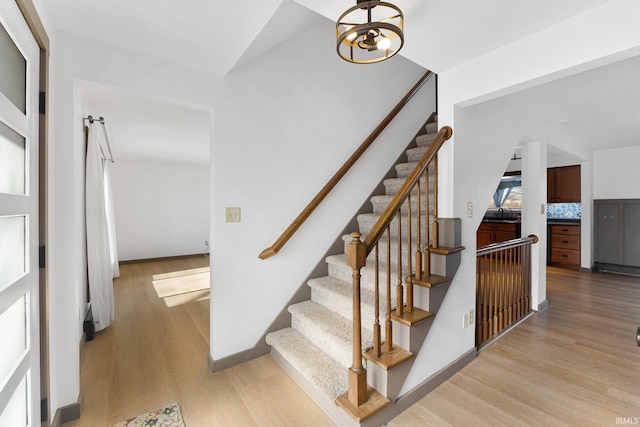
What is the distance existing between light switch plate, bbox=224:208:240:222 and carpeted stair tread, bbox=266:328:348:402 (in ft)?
3.29

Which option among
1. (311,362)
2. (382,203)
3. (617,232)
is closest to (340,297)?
(311,362)

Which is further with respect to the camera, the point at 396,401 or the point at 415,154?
the point at 415,154

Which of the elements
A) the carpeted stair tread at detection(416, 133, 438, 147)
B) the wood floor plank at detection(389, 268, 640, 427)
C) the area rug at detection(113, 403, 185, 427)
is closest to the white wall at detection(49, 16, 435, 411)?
the area rug at detection(113, 403, 185, 427)

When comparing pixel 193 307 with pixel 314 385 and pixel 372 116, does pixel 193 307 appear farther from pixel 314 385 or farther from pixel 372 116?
pixel 372 116

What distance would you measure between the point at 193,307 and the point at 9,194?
277cm

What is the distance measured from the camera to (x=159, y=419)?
1700 millimetres

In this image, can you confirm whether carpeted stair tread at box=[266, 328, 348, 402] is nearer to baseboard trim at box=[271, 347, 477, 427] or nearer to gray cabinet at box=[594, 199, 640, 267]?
baseboard trim at box=[271, 347, 477, 427]

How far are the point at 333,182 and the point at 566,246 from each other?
5812mm

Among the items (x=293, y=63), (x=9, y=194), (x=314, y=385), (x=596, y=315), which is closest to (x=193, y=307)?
(x=314, y=385)

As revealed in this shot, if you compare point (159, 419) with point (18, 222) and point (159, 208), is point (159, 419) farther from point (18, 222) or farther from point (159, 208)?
point (159, 208)

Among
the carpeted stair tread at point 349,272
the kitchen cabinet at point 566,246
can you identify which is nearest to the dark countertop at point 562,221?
the kitchen cabinet at point 566,246

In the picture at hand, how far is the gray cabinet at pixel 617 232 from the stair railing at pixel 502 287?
3428 mm

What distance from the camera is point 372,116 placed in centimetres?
312

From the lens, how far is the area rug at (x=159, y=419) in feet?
5.46
